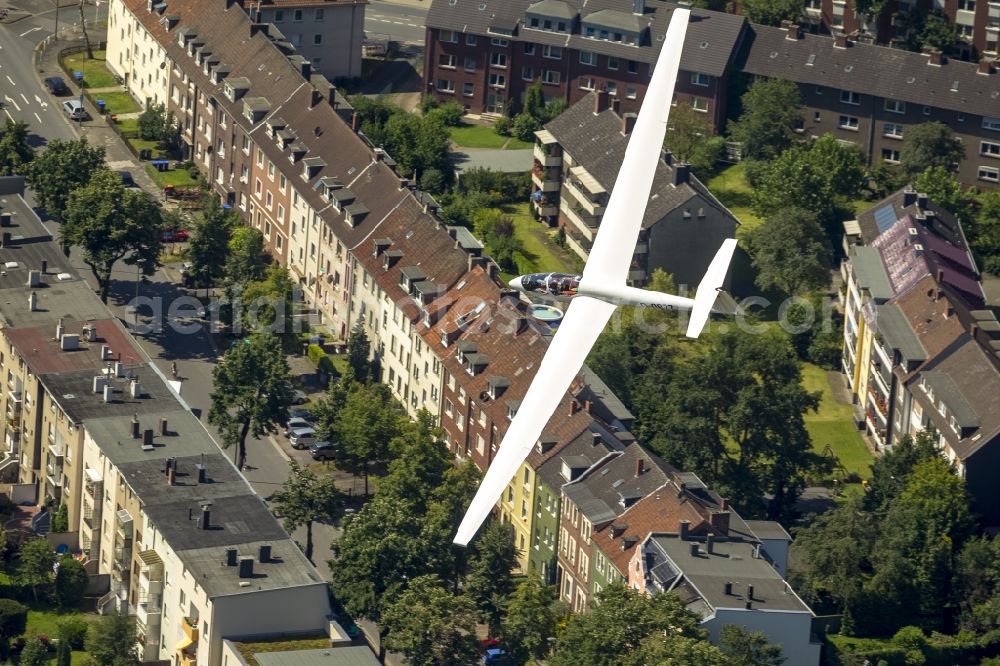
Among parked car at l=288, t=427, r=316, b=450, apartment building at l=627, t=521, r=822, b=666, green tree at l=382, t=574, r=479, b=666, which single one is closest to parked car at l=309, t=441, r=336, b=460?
parked car at l=288, t=427, r=316, b=450

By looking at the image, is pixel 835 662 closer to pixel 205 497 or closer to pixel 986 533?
pixel 986 533

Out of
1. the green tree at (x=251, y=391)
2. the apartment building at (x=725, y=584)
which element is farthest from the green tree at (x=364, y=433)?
the apartment building at (x=725, y=584)

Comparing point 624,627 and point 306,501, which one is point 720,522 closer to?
point 624,627

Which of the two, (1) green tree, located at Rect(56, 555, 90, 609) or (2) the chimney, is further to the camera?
(1) green tree, located at Rect(56, 555, 90, 609)

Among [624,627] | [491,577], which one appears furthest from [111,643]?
[624,627]

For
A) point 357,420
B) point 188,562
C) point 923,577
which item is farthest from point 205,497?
point 923,577

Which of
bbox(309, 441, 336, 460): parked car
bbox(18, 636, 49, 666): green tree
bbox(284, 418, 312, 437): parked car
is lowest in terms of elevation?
bbox(18, 636, 49, 666): green tree

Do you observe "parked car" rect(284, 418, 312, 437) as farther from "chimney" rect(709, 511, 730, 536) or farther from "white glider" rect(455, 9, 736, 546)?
"white glider" rect(455, 9, 736, 546)
